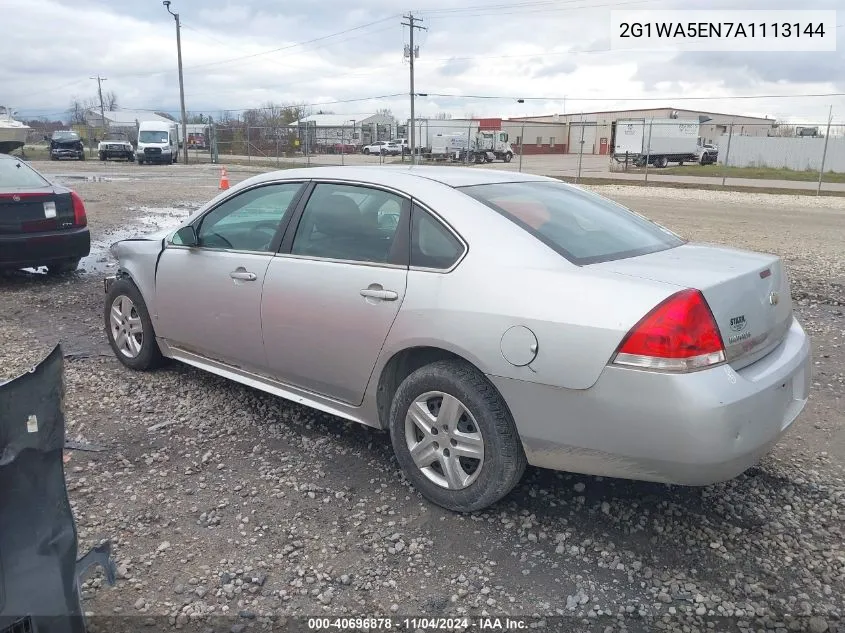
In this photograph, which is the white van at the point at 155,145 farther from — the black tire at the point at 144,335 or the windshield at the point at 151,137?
the black tire at the point at 144,335

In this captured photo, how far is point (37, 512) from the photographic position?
7.16 feet

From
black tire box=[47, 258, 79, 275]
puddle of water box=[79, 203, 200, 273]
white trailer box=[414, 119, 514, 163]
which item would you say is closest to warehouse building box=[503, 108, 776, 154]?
white trailer box=[414, 119, 514, 163]

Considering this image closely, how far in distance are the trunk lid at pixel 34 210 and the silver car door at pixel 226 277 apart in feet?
13.2

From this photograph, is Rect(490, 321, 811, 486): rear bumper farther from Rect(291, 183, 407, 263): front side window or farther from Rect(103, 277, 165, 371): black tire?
Rect(103, 277, 165, 371): black tire

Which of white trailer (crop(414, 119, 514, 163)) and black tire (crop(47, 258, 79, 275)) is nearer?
black tire (crop(47, 258, 79, 275))

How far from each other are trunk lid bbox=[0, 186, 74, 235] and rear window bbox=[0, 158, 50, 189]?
15cm

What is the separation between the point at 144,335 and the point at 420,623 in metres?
3.25

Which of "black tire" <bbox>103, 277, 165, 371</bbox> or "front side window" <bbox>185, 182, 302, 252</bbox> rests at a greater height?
"front side window" <bbox>185, 182, 302, 252</bbox>

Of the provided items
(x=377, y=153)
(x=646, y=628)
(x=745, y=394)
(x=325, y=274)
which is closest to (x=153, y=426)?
(x=325, y=274)

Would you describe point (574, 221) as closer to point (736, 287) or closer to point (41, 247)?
point (736, 287)

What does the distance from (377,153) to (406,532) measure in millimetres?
58651

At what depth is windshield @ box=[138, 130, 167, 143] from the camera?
41.6 m

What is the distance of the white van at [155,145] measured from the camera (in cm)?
4064

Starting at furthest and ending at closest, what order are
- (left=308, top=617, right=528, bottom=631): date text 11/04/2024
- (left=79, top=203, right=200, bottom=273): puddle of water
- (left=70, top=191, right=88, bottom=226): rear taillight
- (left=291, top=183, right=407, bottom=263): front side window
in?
(left=79, top=203, right=200, bottom=273): puddle of water < (left=70, top=191, right=88, bottom=226): rear taillight < (left=291, top=183, right=407, bottom=263): front side window < (left=308, top=617, right=528, bottom=631): date text 11/04/2024
